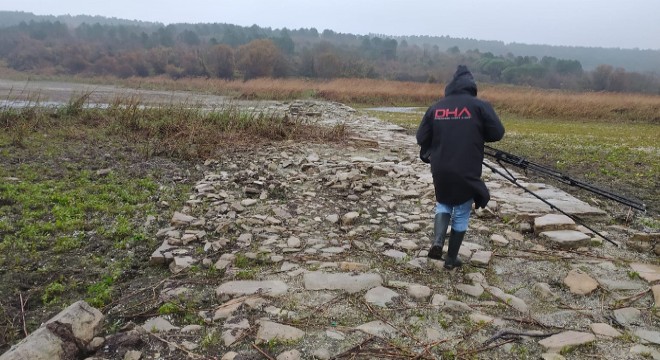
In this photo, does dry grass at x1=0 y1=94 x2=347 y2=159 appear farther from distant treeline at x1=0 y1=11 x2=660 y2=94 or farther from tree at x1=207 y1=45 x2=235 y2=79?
tree at x1=207 y1=45 x2=235 y2=79

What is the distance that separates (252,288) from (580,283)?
2.83m

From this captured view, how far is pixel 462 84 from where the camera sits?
3664 millimetres

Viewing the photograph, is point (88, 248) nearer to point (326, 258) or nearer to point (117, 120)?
point (326, 258)

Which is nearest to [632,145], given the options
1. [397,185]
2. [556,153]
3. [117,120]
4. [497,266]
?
[556,153]

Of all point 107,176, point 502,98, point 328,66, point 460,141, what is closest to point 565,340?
point 460,141

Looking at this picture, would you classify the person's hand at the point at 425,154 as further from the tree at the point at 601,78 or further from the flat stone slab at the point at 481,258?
the tree at the point at 601,78

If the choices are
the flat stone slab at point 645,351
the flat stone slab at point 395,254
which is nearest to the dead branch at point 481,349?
the flat stone slab at point 645,351

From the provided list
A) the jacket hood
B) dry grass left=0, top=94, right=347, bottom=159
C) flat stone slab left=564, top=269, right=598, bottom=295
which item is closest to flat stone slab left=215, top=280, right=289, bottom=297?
the jacket hood

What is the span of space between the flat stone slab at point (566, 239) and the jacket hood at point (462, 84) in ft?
6.60

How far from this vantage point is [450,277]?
3748mm

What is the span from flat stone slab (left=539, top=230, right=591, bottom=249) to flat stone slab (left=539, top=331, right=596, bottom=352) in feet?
5.82

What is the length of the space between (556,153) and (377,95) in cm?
1774

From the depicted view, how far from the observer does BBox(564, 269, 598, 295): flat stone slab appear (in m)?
3.52

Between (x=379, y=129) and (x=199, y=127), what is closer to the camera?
(x=199, y=127)
